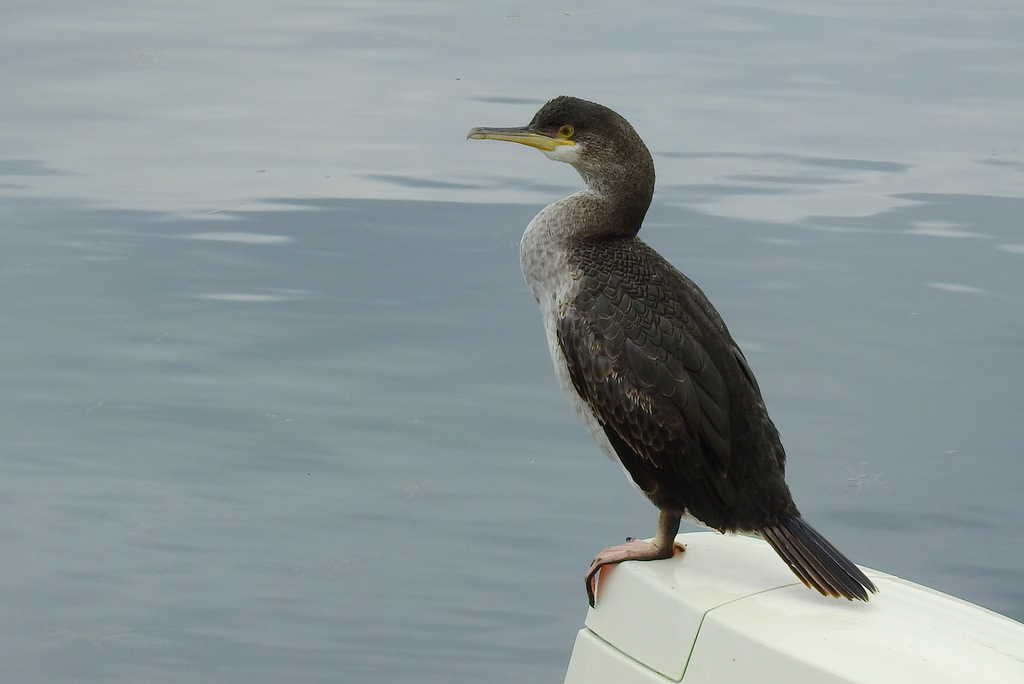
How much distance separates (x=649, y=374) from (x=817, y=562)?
1.54ft

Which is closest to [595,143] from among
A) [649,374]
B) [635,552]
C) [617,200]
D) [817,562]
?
[617,200]

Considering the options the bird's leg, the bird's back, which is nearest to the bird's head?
the bird's back

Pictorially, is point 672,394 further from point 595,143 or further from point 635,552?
point 595,143

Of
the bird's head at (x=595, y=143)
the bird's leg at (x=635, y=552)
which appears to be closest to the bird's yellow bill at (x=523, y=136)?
the bird's head at (x=595, y=143)

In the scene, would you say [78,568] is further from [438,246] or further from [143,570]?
[438,246]

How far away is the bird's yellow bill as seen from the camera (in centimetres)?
281

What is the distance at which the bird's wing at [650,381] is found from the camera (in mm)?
2479

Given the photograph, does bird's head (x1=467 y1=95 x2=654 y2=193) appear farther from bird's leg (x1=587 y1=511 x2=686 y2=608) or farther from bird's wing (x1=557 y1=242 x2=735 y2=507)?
bird's leg (x1=587 y1=511 x2=686 y2=608)

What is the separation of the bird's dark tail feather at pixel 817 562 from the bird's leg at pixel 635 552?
0.17 metres

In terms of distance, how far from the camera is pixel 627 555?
2389mm

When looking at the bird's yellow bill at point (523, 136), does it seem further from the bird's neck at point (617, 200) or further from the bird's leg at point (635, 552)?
the bird's leg at point (635, 552)

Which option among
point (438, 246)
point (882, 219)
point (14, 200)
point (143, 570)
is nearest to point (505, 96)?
point (438, 246)

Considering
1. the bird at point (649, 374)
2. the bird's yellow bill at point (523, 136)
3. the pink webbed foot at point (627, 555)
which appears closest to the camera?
the pink webbed foot at point (627, 555)

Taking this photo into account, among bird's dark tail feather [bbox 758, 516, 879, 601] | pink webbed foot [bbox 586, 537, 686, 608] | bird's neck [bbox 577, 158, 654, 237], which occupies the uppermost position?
bird's neck [bbox 577, 158, 654, 237]
